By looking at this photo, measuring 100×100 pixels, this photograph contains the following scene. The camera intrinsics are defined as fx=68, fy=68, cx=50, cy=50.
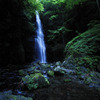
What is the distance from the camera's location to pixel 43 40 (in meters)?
17.5

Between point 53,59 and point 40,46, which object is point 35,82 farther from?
point 40,46

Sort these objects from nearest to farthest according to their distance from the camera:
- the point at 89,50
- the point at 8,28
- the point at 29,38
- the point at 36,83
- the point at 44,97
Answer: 1. the point at 44,97
2. the point at 36,83
3. the point at 89,50
4. the point at 8,28
5. the point at 29,38

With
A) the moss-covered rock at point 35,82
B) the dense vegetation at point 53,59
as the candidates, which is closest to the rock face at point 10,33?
the dense vegetation at point 53,59

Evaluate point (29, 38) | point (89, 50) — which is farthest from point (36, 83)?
point (29, 38)

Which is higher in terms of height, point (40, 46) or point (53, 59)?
point (40, 46)

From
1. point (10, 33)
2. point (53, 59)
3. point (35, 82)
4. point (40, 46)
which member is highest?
point (10, 33)

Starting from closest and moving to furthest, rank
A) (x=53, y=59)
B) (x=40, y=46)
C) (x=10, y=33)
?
(x=10, y=33) → (x=53, y=59) → (x=40, y=46)

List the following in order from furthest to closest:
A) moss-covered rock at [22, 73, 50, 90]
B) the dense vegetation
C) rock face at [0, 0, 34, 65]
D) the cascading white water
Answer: the cascading white water → rock face at [0, 0, 34, 65] → moss-covered rock at [22, 73, 50, 90] → the dense vegetation

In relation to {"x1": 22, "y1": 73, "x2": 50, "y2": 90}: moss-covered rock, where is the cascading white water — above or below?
above

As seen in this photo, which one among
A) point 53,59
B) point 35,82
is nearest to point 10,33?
point 35,82

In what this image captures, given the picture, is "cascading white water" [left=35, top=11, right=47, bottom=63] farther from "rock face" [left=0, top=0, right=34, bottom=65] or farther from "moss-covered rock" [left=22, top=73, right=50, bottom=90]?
"moss-covered rock" [left=22, top=73, right=50, bottom=90]

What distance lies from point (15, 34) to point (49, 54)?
8.08m

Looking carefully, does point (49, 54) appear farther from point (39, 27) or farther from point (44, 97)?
point (44, 97)

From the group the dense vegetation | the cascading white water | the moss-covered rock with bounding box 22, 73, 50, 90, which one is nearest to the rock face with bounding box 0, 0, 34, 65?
the dense vegetation
